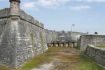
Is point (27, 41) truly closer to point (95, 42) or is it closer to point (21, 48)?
point (21, 48)

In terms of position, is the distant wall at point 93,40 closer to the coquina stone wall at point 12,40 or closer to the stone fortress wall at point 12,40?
the stone fortress wall at point 12,40

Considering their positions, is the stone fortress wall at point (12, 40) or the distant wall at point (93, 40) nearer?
the stone fortress wall at point (12, 40)

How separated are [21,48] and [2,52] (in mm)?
2052

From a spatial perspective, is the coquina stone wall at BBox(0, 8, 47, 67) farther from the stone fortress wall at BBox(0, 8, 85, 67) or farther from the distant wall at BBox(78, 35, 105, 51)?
the distant wall at BBox(78, 35, 105, 51)

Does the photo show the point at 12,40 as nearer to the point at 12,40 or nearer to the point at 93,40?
the point at 12,40

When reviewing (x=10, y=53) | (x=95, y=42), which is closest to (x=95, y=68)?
(x=10, y=53)

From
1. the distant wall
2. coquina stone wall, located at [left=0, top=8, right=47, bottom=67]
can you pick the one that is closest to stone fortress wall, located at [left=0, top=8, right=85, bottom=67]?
coquina stone wall, located at [left=0, top=8, right=47, bottom=67]

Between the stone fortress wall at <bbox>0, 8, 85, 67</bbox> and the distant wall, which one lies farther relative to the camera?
the distant wall

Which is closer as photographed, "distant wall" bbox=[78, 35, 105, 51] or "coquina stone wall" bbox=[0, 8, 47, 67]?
"coquina stone wall" bbox=[0, 8, 47, 67]

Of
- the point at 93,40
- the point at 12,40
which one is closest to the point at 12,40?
the point at 12,40

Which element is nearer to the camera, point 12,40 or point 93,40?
point 12,40

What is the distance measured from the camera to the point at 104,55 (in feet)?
69.3

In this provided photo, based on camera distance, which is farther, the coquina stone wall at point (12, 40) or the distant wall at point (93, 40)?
the distant wall at point (93, 40)

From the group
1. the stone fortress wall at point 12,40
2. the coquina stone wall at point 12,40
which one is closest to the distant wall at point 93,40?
the stone fortress wall at point 12,40
